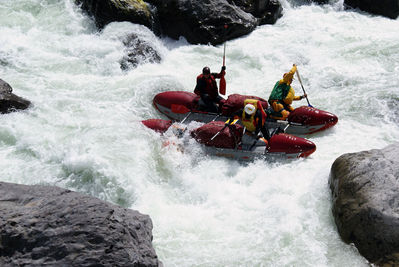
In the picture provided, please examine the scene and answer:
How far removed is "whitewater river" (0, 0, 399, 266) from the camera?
560cm

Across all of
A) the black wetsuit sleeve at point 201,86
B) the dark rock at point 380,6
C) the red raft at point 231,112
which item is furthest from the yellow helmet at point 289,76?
the dark rock at point 380,6

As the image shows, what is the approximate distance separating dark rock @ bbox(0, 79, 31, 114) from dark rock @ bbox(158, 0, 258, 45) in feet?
18.7

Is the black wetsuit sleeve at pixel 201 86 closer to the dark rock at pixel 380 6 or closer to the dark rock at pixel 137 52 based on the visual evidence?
the dark rock at pixel 137 52

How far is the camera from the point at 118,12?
1160cm

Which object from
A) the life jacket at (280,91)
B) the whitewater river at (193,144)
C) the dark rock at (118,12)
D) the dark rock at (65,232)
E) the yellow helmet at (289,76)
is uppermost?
the dark rock at (118,12)

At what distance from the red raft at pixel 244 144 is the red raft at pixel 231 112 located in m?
0.75

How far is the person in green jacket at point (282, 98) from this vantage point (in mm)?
8117

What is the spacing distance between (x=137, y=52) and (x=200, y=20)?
2425mm

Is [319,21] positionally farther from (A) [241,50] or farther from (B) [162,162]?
(B) [162,162]

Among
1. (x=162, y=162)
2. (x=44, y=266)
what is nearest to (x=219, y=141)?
(x=162, y=162)

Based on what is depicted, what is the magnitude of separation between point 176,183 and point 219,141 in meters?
1.22

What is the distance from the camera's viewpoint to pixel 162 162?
7098 mm

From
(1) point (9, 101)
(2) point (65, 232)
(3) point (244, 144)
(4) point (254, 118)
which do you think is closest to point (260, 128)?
(4) point (254, 118)

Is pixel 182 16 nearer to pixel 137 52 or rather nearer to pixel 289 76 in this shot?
pixel 137 52
